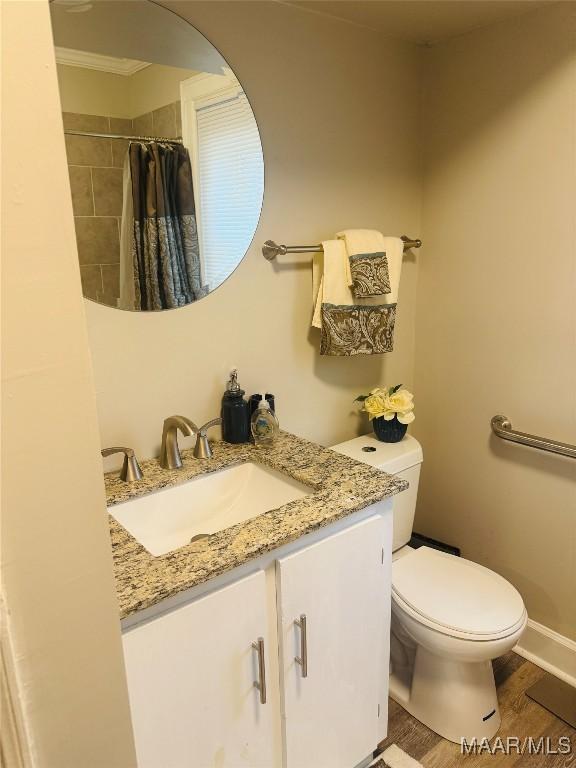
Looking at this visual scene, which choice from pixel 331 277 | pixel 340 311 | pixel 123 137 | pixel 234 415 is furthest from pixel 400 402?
pixel 123 137

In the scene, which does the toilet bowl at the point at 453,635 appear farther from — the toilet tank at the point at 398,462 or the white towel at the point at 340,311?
the white towel at the point at 340,311

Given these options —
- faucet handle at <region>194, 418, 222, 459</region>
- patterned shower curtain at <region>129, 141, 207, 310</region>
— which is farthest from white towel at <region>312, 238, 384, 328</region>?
faucet handle at <region>194, 418, 222, 459</region>

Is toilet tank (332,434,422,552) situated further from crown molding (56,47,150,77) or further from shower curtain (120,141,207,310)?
crown molding (56,47,150,77)

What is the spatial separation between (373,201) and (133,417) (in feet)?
3.73

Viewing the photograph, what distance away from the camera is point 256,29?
1.53 m

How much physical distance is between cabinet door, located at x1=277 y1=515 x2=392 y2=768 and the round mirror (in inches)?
31.6

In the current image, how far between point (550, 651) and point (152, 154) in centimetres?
208

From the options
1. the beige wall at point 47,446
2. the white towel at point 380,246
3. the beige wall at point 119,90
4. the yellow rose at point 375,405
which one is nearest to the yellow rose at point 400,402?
the yellow rose at point 375,405

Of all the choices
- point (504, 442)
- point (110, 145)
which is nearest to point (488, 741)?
point (504, 442)

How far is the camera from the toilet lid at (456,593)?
1.55 meters

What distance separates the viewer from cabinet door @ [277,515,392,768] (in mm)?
1260

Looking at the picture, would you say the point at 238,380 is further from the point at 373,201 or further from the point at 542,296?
the point at 542,296

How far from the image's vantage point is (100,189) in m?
1.36

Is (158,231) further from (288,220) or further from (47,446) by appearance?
(47,446)
